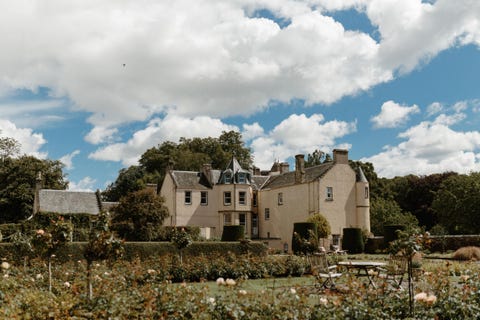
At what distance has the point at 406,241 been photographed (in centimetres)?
920

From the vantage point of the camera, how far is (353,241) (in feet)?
124

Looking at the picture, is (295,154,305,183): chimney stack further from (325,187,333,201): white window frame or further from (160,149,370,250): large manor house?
(325,187,333,201): white window frame

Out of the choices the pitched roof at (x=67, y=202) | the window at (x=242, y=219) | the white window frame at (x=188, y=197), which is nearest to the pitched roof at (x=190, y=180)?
the white window frame at (x=188, y=197)

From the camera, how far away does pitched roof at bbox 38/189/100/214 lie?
41.6m

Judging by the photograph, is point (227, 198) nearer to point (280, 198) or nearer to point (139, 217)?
point (280, 198)

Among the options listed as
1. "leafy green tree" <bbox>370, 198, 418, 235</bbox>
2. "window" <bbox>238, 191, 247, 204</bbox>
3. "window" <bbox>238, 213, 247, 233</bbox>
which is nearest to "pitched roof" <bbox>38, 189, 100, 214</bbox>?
"window" <bbox>238, 191, 247, 204</bbox>

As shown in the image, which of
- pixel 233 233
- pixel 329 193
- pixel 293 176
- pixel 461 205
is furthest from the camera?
pixel 461 205

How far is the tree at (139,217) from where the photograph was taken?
33844 millimetres

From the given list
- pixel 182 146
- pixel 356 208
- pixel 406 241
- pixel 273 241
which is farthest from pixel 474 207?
pixel 406 241

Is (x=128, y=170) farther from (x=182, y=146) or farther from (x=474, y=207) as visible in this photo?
(x=474, y=207)

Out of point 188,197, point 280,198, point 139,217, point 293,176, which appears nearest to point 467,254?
point 293,176

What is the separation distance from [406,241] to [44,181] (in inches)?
2072

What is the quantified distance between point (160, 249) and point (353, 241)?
61.5ft

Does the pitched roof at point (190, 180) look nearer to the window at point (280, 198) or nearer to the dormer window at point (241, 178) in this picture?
the dormer window at point (241, 178)
